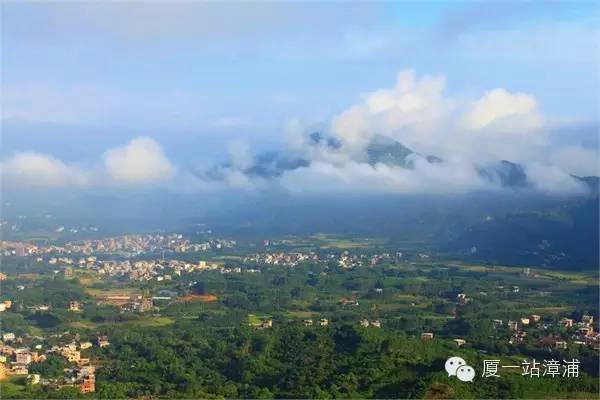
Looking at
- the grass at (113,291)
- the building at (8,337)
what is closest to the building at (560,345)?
the building at (8,337)

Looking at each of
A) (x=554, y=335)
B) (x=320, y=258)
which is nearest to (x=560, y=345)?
(x=554, y=335)

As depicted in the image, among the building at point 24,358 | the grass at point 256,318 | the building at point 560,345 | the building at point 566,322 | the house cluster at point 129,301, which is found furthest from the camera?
the house cluster at point 129,301

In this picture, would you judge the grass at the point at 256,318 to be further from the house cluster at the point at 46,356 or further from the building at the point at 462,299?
the building at the point at 462,299

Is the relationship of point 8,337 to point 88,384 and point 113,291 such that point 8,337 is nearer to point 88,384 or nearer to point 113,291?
point 88,384

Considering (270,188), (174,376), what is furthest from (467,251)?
(270,188)

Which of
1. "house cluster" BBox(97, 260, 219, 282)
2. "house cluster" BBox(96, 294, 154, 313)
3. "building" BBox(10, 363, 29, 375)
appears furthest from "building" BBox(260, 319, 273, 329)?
"house cluster" BBox(97, 260, 219, 282)

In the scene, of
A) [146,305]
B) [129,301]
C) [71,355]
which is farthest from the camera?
[129,301]

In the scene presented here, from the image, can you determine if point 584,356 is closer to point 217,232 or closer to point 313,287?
point 313,287
